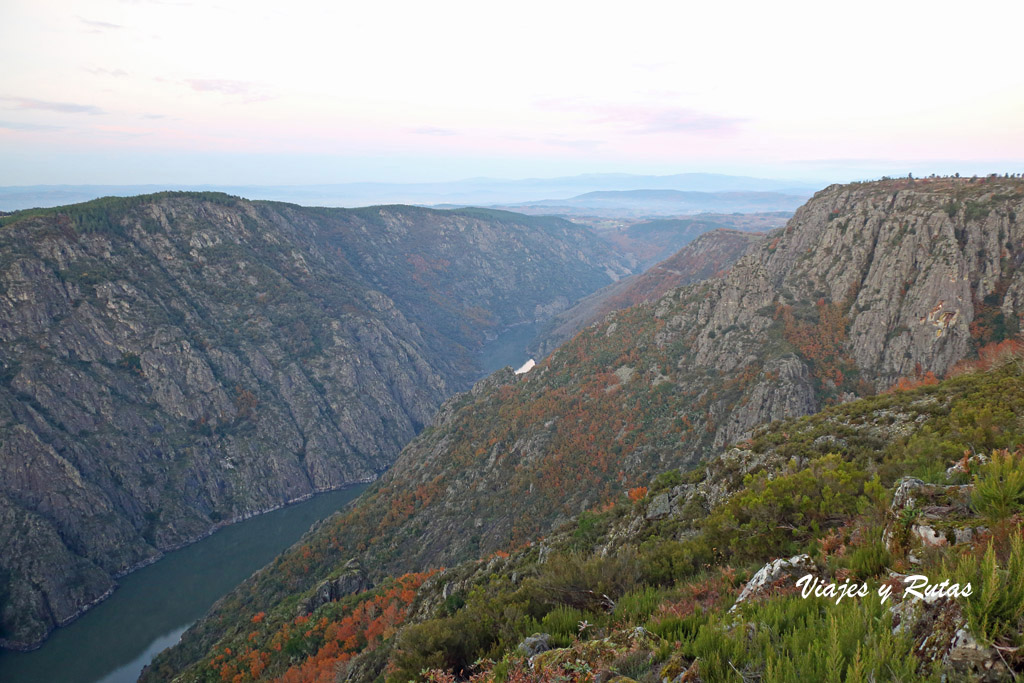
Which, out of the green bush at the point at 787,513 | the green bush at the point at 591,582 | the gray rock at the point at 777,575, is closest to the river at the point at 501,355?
the green bush at the point at 787,513

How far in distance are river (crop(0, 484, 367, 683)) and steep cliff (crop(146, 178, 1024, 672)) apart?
519 inches

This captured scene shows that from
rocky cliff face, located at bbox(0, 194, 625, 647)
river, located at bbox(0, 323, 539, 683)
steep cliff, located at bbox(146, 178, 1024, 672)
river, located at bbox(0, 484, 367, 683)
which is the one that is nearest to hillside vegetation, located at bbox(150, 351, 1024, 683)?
steep cliff, located at bbox(146, 178, 1024, 672)

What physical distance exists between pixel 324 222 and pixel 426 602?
182710mm

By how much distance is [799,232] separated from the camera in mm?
74562

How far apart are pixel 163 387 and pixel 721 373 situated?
99.5m

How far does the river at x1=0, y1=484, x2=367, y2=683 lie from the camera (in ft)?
197

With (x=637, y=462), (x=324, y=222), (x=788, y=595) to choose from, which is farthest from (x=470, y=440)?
(x=324, y=222)

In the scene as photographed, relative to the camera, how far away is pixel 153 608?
2741 inches

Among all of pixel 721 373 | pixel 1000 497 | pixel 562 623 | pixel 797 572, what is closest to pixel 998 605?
pixel 1000 497

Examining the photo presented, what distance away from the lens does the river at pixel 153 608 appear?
197ft

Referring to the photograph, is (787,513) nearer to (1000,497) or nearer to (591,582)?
(591,582)

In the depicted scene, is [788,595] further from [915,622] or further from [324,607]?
[324,607]

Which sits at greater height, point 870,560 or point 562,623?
point 870,560

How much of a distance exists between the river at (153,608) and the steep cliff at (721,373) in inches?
519
